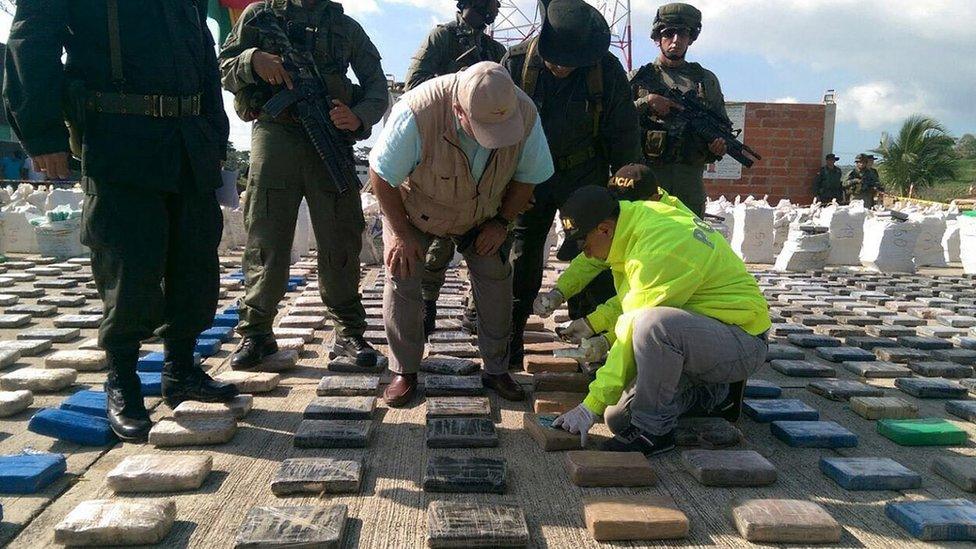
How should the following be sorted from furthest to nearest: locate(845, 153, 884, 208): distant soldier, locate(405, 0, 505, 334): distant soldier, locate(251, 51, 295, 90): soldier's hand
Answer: locate(845, 153, 884, 208): distant soldier
locate(405, 0, 505, 334): distant soldier
locate(251, 51, 295, 90): soldier's hand

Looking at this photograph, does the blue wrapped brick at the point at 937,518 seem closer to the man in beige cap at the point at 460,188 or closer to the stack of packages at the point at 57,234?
the man in beige cap at the point at 460,188

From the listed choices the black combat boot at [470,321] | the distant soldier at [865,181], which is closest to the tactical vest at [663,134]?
the black combat boot at [470,321]

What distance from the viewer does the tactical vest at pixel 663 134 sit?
14.5ft

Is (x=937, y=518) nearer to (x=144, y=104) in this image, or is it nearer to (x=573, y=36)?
(x=573, y=36)

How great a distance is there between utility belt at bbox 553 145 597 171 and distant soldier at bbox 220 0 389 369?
0.98m

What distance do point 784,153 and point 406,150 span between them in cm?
1397

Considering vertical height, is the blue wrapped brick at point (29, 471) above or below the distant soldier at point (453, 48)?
below

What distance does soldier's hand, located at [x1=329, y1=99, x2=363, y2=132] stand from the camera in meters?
3.24

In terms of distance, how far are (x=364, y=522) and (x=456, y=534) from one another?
0.31 m

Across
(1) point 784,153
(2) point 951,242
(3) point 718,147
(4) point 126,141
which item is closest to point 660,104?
(3) point 718,147

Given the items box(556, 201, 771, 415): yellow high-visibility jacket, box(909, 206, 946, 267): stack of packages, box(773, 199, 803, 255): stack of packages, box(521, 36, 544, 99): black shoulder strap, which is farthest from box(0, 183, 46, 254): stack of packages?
box(909, 206, 946, 267): stack of packages

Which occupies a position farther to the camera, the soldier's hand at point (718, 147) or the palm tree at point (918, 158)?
the palm tree at point (918, 158)

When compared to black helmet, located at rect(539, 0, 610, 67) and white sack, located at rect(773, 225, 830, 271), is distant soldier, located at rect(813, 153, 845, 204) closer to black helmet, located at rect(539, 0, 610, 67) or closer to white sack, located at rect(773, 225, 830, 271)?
white sack, located at rect(773, 225, 830, 271)

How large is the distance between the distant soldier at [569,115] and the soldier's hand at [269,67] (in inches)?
43.1
